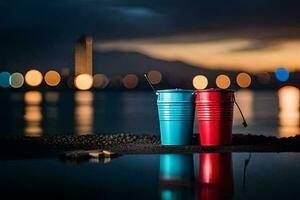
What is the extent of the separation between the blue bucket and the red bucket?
221mm

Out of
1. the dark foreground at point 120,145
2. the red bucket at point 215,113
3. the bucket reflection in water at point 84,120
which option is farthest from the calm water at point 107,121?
the red bucket at point 215,113

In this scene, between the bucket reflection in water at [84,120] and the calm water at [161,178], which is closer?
the calm water at [161,178]

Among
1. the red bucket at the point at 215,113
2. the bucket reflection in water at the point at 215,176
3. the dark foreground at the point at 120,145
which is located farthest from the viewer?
the red bucket at the point at 215,113

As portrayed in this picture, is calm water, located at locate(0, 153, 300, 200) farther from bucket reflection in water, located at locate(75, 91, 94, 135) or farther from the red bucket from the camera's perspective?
bucket reflection in water, located at locate(75, 91, 94, 135)

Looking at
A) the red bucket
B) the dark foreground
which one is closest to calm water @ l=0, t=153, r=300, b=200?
the dark foreground

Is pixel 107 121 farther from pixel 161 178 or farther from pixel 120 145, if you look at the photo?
pixel 161 178

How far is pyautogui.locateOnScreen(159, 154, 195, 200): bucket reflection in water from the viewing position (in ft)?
25.1

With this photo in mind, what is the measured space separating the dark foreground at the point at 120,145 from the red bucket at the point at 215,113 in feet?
1.01

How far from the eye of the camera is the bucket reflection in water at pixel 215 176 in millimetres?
7617

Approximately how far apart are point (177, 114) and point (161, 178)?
4.65 m

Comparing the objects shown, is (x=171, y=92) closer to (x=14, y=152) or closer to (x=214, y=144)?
(x=214, y=144)

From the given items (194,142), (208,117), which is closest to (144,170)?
(208,117)

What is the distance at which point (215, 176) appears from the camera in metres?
9.21

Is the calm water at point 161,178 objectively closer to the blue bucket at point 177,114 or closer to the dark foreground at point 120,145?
the dark foreground at point 120,145
